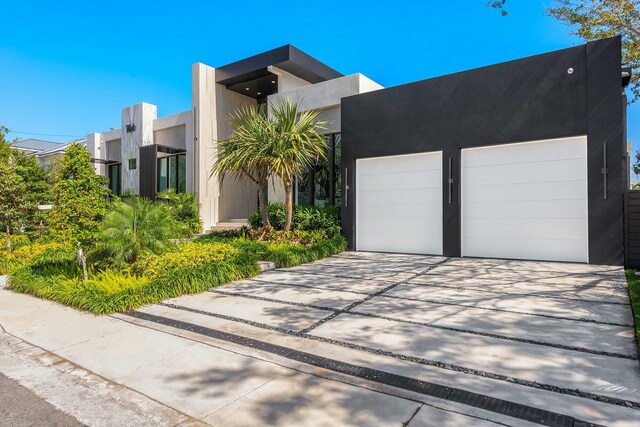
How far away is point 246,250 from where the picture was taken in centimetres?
754

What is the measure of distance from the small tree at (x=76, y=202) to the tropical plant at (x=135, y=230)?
2.04 metres

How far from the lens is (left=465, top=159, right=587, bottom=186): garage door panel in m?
7.06

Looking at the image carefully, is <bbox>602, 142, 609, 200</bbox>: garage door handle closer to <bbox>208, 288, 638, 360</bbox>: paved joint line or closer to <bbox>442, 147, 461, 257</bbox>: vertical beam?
<bbox>442, 147, 461, 257</bbox>: vertical beam

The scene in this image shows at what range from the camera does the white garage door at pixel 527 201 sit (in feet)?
23.1

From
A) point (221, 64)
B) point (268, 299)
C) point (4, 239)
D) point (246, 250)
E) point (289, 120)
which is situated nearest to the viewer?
point (268, 299)

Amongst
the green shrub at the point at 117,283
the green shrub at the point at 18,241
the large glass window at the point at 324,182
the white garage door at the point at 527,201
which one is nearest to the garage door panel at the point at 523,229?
the white garage door at the point at 527,201

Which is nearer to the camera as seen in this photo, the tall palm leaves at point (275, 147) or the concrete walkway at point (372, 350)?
the concrete walkway at point (372, 350)

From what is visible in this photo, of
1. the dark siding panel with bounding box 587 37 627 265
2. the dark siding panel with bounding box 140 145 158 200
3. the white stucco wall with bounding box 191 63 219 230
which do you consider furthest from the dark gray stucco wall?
the dark siding panel with bounding box 140 145 158 200

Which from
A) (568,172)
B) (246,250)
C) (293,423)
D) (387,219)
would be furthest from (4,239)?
(568,172)

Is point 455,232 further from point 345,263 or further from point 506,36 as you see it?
point 506,36

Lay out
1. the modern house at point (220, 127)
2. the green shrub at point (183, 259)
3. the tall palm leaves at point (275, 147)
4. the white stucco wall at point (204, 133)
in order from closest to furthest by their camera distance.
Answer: the green shrub at point (183, 259), the tall palm leaves at point (275, 147), the modern house at point (220, 127), the white stucco wall at point (204, 133)

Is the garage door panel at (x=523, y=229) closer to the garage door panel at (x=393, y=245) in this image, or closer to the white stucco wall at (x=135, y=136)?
the garage door panel at (x=393, y=245)

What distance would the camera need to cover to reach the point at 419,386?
8.13 ft

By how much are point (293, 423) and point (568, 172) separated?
23.9 ft
